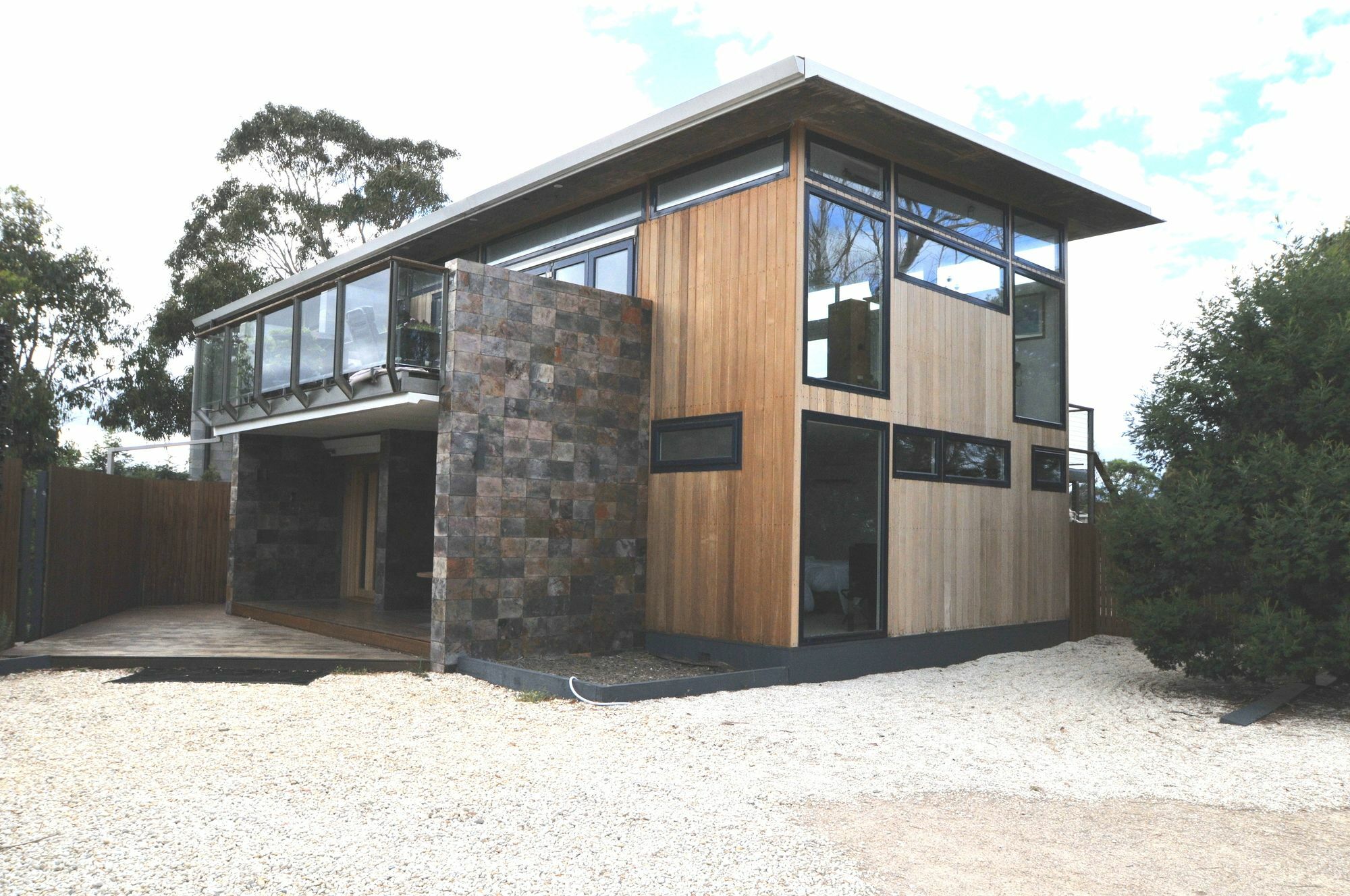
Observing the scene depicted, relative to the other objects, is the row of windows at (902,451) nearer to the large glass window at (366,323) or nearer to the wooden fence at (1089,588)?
the wooden fence at (1089,588)

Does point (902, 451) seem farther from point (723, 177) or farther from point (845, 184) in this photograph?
point (723, 177)

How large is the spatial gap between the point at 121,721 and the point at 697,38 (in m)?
11.6

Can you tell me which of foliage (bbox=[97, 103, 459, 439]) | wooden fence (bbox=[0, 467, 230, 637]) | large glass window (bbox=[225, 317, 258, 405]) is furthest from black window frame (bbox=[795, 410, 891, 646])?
foliage (bbox=[97, 103, 459, 439])

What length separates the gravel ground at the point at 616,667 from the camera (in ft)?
26.0

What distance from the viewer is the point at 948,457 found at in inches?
384

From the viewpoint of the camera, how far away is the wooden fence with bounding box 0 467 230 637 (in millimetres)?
9211

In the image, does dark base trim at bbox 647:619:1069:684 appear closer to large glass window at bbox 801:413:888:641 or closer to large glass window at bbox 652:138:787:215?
large glass window at bbox 801:413:888:641

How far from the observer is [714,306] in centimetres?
899

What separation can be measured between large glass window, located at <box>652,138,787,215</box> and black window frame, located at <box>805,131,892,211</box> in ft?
0.70

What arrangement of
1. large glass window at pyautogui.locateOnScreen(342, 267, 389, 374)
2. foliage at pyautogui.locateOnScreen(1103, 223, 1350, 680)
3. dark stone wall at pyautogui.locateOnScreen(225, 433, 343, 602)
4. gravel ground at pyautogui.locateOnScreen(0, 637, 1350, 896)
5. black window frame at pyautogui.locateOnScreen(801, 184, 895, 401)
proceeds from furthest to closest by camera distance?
dark stone wall at pyautogui.locateOnScreen(225, 433, 343, 602), large glass window at pyautogui.locateOnScreen(342, 267, 389, 374), black window frame at pyautogui.locateOnScreen(801, 184, 895, 401), foliage at pyautogui.locateOnScreen(1103, 223, 1350, 680), gravel ground at pyautogui.locateOnScreen(0, 637, 1350, 896)

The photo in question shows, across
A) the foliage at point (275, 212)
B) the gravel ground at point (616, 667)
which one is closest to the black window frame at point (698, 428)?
the gravel ground at point (616, 667)

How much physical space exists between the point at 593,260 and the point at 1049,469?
570cm

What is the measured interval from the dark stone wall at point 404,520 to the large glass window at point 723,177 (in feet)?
14.2

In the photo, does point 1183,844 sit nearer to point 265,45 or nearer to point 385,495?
point 385,495
